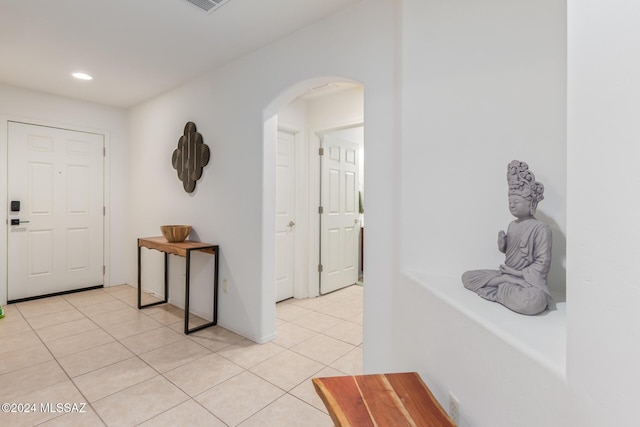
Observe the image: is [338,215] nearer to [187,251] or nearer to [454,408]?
[187,251]

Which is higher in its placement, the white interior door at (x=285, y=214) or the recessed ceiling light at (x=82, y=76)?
the recessed ceiling light at (x=82, y=76)

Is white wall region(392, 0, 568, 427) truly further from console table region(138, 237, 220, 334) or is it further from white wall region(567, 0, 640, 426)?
console table region(138, 237, 220, 334)

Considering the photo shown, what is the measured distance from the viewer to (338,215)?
4.14m

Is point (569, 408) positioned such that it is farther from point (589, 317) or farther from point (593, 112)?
point (593, 112)

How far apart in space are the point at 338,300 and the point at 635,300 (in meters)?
3.43

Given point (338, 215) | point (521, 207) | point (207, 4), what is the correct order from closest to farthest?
point (521, 207) → point (207, 4) → point (338, 215)

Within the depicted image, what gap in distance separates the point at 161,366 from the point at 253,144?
1859 mm

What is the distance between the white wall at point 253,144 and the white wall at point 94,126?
66 centimetres

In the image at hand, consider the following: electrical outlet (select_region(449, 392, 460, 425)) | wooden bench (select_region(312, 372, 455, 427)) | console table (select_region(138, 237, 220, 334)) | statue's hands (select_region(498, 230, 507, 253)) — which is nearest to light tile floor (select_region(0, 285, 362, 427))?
console table (select_region(138, 237, 220, 334))

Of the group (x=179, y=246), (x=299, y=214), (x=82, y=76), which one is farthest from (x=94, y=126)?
(x=299, y=214)

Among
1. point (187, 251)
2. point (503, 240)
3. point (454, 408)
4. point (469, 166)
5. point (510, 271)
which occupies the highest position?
point (469, 166)

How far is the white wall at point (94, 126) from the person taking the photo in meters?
3.53

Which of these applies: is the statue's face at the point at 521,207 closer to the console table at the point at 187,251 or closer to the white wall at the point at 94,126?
the console table at the point at 187,251

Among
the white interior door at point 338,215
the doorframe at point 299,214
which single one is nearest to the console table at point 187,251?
the doorframe at point 299,214
